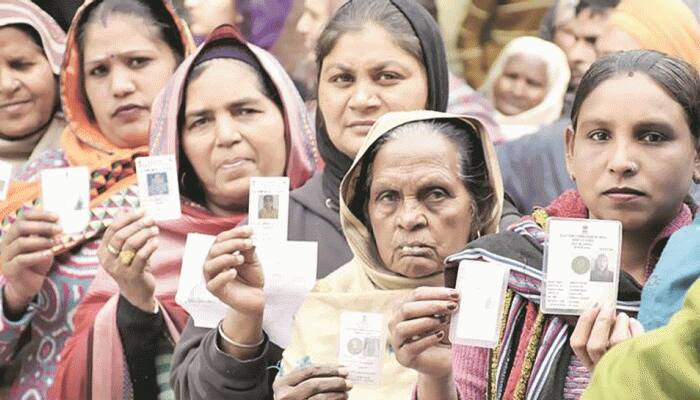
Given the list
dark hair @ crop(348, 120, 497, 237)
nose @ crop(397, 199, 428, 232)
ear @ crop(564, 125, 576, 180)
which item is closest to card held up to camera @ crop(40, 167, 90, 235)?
dark hair @ crop(348, 120, 497, 237)

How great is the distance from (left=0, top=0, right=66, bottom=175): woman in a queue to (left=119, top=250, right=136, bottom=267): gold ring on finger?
45.0 inches

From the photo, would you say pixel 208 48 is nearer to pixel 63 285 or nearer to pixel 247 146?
pixel 247 146

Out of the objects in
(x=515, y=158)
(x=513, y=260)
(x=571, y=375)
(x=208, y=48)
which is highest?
(x=208, y=48)

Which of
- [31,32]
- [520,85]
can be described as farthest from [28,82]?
[520,85]

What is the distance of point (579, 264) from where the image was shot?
128 inches

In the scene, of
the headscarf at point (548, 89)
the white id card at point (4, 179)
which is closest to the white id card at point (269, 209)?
the headscarf at point (548, 89)

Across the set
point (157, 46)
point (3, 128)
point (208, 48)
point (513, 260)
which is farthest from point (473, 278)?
point (3, 128)

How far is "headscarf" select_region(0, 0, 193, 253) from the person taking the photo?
5.19m

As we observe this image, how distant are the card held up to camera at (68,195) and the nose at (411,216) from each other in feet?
4.32

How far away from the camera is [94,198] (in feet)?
17.0

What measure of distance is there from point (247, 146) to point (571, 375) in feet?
5.77

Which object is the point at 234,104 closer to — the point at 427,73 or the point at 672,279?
the point at 427,73

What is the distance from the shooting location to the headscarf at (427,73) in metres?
4.45

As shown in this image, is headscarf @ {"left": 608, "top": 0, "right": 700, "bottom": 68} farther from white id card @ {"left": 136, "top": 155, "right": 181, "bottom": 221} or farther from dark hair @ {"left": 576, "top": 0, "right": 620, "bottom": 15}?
white id card @ {"left": 136, "top": 155, "right": 181, "bottom": 221}
